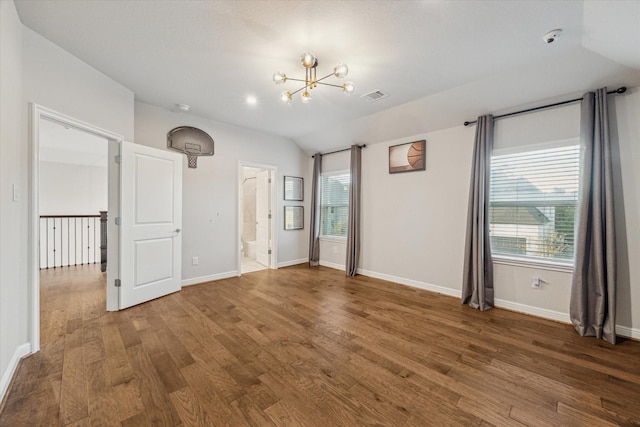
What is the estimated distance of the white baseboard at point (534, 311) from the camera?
111 inches

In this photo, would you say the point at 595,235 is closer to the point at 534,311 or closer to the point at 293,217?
the point at 534,311

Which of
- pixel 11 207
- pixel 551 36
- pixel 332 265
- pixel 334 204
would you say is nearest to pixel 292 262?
pixel 332 265

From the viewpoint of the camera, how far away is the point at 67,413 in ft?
5.00

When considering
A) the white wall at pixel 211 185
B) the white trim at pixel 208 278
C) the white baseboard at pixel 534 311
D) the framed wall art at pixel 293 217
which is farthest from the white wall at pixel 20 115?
the white baseboard at pixel 534 311

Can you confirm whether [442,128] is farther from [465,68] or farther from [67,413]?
[67,413]

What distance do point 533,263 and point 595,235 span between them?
65 centimetres

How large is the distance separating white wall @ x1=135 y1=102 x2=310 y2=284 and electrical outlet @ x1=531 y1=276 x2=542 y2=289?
4.38 m

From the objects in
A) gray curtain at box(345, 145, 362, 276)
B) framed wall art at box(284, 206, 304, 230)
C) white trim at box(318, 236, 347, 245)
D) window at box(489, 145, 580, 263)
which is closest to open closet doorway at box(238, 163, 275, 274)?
framed wall art at box(284, 206, 304, 230)

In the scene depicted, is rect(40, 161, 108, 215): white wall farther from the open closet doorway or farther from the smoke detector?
the smoke detector

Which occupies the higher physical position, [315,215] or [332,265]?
[315,215]

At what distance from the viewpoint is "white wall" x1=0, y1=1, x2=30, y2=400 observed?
1.73 metres

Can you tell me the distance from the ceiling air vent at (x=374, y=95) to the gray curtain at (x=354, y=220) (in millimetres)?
1386

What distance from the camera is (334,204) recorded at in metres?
5.41

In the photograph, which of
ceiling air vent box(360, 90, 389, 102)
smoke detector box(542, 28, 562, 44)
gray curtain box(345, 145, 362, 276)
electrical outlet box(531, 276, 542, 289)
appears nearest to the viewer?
smoke detector box(542, 28, 562, 44)
